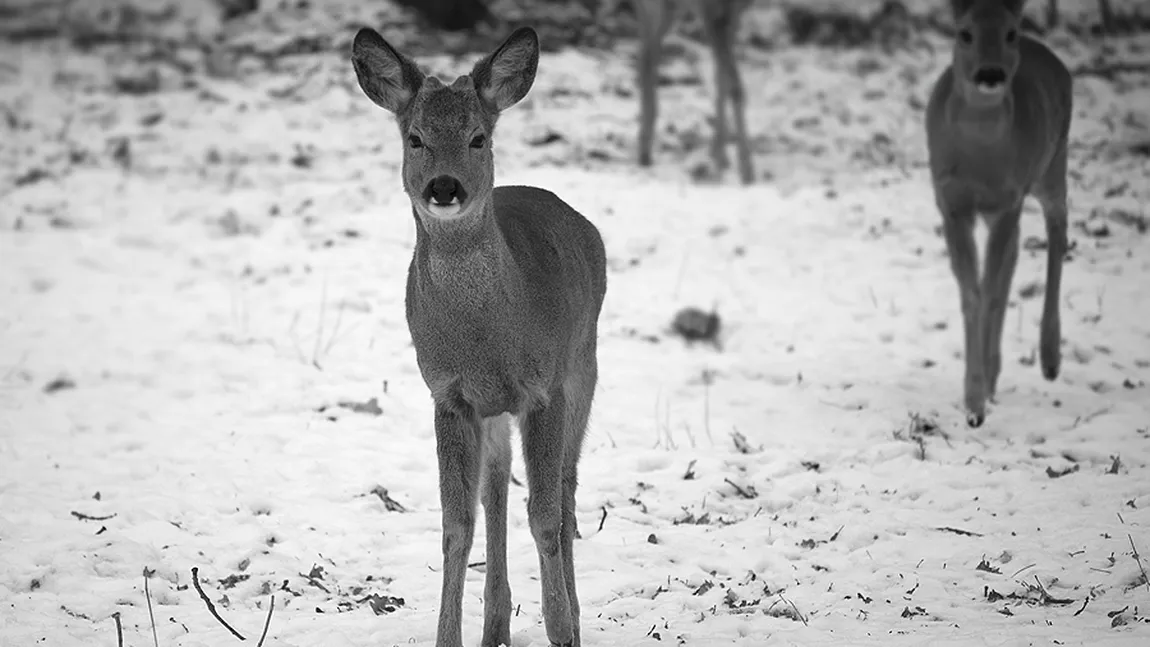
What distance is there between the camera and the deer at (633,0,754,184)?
12.9 m

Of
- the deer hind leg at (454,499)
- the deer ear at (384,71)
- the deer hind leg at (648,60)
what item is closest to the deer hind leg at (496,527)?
the deer hind leg at (454,499)

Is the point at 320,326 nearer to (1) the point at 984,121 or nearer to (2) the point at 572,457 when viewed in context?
(2) the point at 572,457

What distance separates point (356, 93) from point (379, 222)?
151 inches

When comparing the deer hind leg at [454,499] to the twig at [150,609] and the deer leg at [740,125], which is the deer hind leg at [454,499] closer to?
the twig at [150,609]

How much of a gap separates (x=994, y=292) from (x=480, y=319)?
A: 461 cm

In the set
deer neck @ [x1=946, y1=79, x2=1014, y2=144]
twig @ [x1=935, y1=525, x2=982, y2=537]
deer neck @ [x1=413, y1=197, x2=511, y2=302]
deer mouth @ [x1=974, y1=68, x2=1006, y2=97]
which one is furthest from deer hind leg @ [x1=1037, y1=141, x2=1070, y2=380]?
deer neck @ [x1=413, y1=197, x2=511, y2=302]

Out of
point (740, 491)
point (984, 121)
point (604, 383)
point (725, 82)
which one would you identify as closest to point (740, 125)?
point (725, 82)

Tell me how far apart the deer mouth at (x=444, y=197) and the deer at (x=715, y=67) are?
8360 mm

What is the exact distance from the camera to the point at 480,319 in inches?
182

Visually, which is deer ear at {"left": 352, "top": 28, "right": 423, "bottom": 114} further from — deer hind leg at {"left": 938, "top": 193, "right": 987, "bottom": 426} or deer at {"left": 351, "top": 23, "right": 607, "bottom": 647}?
deer hind leg at {"left": 938, "top": 193, "right": 987, "bottom": 426}

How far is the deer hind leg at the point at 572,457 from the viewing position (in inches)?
198

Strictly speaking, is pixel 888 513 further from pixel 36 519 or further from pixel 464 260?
pixel 36 519

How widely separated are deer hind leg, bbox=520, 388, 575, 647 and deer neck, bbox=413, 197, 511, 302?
0.48m

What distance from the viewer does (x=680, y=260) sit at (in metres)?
10.5
